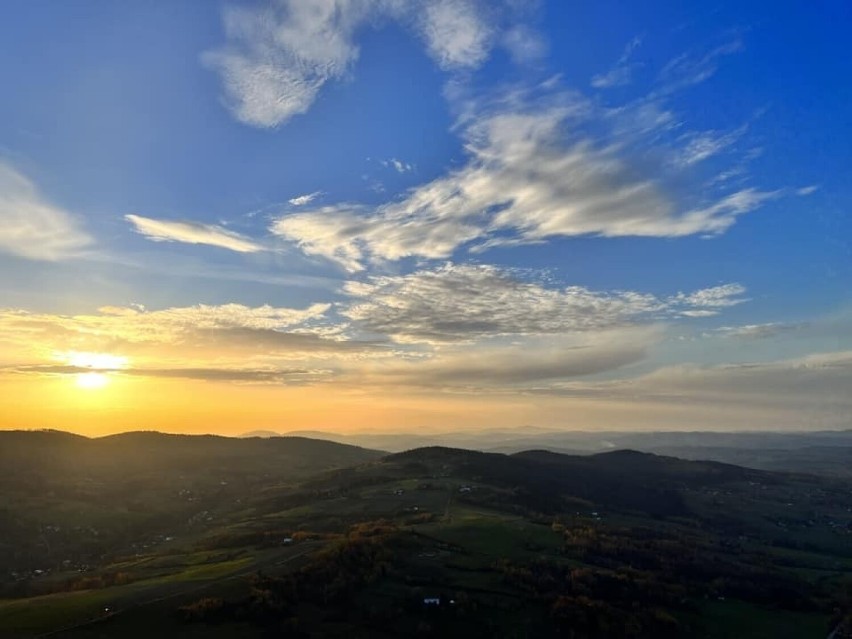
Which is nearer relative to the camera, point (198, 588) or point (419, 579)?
point (198, 588)

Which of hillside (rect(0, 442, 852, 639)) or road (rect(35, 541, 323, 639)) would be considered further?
hillside (rect(0, 442, 852, 639))

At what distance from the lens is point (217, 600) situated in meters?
80.2

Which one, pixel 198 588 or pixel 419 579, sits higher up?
pixel 198 588

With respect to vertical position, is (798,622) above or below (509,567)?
below

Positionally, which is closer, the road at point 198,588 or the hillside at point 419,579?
the road at point 198,588

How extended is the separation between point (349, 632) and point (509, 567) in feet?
129

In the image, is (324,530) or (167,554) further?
(324,530)

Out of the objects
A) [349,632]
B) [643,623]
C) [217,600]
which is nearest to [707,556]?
[643,623]

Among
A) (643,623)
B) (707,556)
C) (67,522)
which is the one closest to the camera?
(643,623)

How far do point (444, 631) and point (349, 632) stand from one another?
43.7ft

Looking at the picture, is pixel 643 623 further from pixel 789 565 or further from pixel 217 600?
pixel 789 565

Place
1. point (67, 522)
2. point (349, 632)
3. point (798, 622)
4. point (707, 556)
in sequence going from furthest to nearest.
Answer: point (67, 522) < point (707, 556) < point (798, 622) < point (349, 632)

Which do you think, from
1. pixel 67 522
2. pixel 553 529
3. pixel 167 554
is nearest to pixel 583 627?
pixel 553 529

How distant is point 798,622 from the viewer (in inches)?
4040
